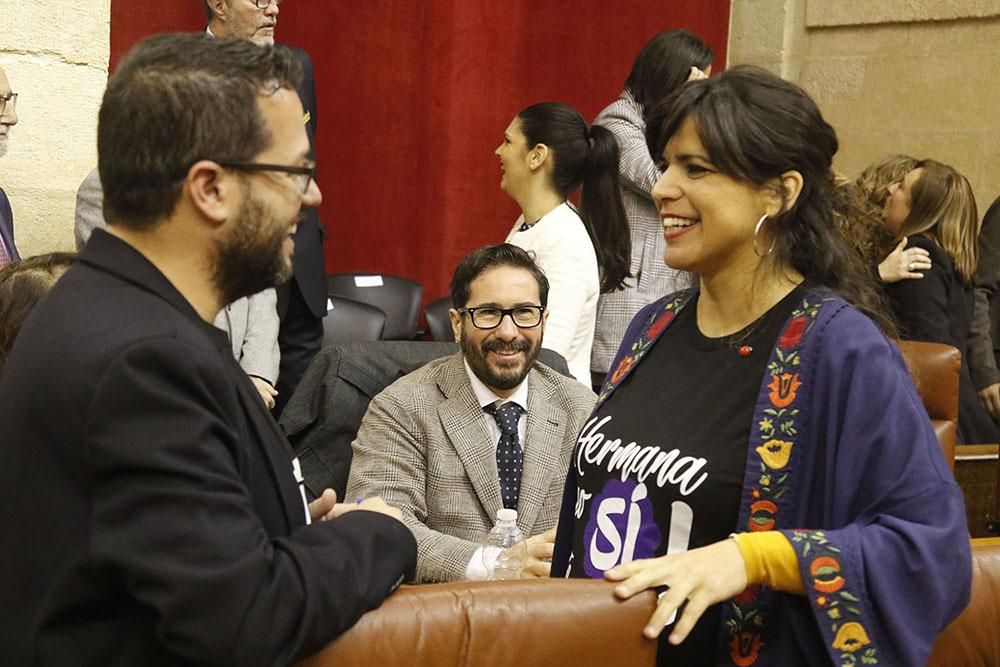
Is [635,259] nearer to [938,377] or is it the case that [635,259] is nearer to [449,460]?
[938,377]

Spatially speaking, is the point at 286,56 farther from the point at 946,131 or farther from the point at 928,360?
the point at 946,131

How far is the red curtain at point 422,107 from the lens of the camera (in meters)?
5.29

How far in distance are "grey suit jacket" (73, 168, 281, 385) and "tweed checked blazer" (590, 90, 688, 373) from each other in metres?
1.07

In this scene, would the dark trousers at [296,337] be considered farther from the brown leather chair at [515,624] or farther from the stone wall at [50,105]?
the brown leather chair at [515,624]

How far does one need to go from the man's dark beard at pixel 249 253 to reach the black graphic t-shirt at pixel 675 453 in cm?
67

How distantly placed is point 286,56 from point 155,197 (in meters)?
0.22

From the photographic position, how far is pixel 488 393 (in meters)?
3.02

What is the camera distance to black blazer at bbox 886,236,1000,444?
4289mm

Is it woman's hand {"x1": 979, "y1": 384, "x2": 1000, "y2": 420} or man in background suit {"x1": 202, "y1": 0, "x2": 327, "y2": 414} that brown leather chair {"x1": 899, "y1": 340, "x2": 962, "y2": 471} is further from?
man in background suit {"x1": 202, "y1": 0, "x2": 327, "y2": 414}

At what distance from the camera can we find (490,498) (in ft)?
9.47

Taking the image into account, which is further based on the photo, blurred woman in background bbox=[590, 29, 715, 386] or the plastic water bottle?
blurred woman in background bbox=[590, 29, 715, 386]

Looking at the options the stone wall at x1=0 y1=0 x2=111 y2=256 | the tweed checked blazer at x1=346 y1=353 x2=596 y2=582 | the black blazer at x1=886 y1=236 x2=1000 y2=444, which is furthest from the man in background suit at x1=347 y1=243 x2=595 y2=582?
the black blazer at x1=886 y1=236 x2=1000 y2=444

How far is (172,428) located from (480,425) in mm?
1761

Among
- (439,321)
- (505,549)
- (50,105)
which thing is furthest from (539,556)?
(50,105)
